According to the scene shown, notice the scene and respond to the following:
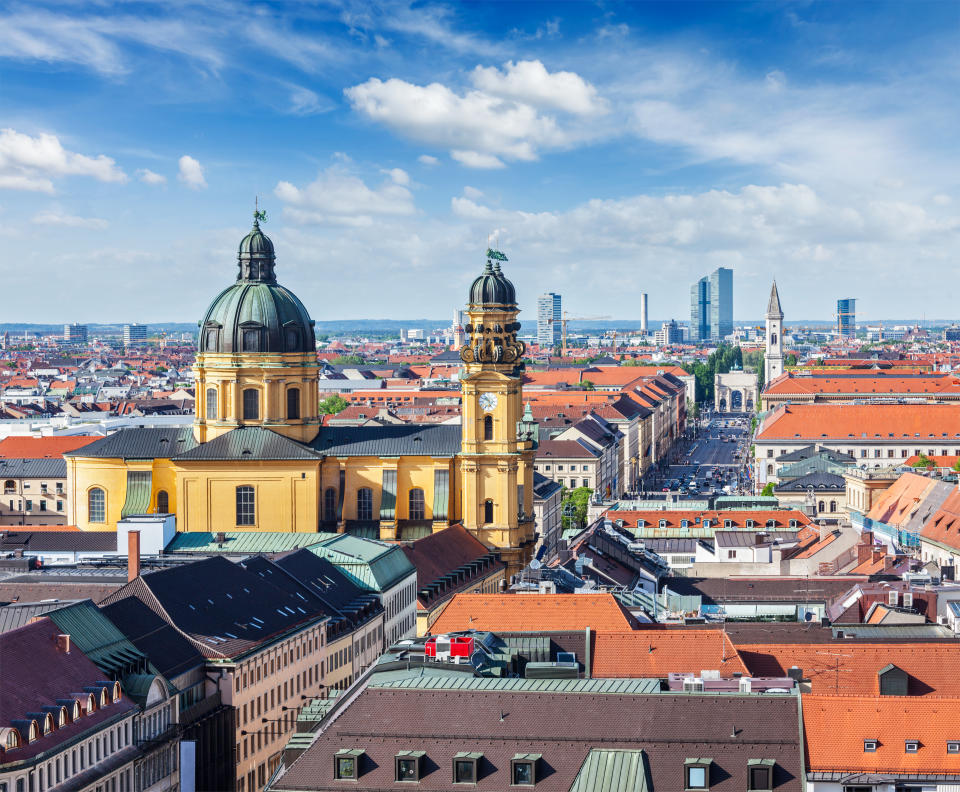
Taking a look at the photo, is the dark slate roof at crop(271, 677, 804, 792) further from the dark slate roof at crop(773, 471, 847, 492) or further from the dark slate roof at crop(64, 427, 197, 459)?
the dark slate roof at crop(773, 471, 847, 492)

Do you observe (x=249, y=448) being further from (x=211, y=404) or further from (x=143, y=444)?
(x=143, y=444)

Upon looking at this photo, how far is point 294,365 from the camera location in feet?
379

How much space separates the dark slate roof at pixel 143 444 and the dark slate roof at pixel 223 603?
34403mm

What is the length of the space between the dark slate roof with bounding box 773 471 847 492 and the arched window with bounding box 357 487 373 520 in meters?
61.1

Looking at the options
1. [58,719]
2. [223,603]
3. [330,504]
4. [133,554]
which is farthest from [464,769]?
[330,504]

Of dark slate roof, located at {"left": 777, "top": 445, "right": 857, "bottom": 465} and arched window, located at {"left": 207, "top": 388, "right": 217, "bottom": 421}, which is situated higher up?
arched window, located at {"left": 207, "top": 388, "right": 217, "bottom": 421}

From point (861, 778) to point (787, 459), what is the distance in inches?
5884

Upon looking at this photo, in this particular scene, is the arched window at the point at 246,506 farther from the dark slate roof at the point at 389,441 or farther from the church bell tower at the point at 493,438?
the church bell tower at the point at 493,438

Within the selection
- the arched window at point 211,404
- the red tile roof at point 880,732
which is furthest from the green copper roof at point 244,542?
the red tile roof at point 880,732

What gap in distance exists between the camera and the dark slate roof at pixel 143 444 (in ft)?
383

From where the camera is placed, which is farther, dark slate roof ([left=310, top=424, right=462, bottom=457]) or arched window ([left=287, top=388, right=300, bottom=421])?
arched window ([left=287, top=388, right=300, bottom=421])

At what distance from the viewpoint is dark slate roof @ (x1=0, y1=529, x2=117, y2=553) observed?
355ft

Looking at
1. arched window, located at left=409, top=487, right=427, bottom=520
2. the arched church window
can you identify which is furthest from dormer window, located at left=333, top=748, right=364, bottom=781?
arched window, located at left=409, top=487, right=427, bottom=520

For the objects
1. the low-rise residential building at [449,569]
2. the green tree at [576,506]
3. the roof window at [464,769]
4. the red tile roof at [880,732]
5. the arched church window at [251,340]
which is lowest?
the green tree at [576,506]
